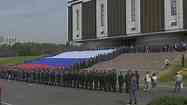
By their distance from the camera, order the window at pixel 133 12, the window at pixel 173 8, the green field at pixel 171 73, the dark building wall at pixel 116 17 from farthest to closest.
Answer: the dark building wall at pixel 116 17, the window at pixel 133 12, the window at pixel 173 8, the green field at pixel 171 73

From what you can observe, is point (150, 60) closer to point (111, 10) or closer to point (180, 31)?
point (180, 31)

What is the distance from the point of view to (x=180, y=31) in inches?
2692

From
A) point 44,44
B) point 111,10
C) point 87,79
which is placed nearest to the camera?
point 87,79

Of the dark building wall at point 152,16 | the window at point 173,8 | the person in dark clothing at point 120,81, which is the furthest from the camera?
the dark building wall at point 152,16

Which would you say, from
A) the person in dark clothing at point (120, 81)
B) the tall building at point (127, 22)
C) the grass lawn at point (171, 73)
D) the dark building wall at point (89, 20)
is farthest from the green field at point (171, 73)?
the dark building wall at point (89, 20)

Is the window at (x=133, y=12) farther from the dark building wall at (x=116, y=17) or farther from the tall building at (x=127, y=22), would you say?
the dark building wall at (x=116, y=17)

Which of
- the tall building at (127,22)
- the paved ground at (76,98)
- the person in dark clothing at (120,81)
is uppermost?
the tall building at (127,22)

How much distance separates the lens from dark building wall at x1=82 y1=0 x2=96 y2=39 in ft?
303

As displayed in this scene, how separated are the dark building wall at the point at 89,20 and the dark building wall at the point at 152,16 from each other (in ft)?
62.8

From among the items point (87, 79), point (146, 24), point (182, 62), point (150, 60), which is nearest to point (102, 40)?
point (146, 24)

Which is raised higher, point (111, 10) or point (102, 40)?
point (111, 10)

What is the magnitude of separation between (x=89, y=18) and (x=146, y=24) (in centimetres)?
2285

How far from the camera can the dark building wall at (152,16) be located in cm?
7069

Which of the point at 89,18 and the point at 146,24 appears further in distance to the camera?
the point at 89,18
